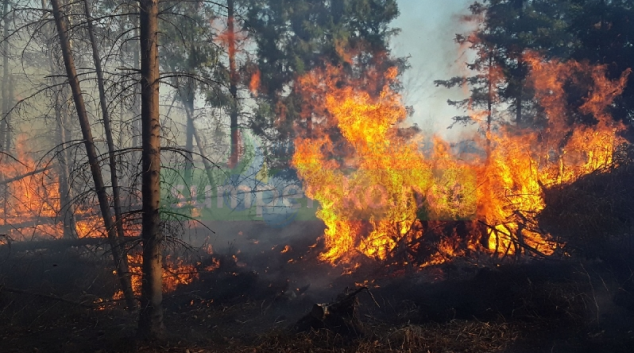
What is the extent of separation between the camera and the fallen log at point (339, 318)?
24.1 feet

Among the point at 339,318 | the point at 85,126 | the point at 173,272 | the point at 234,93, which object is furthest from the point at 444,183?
the point at 85,126

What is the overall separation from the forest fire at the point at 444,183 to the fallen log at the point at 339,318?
14.9ft

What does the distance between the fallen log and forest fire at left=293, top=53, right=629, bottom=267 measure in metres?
4.53

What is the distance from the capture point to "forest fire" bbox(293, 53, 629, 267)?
11.7 metres

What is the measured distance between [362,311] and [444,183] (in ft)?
19.0

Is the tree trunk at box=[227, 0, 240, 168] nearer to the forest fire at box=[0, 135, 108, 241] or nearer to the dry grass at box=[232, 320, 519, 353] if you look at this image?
the forest fire at box=[0, 135, 108, 241]

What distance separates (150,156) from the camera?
21.4 ft

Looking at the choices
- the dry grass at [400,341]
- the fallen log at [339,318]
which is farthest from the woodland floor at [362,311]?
the fallen log at [339,318]

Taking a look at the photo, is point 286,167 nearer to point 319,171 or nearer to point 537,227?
point 319,171

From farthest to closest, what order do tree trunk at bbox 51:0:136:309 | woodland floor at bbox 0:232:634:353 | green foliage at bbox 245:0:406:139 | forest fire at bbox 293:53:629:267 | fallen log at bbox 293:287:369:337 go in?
green foliage at bbox 245:0:406:139, forest fire at bbox 293:53:629:267, tree trunk at bbox 51:0:136:309, fallen log at bbox 293:287:369:337, woodland floor at bbox 0:232:634:353

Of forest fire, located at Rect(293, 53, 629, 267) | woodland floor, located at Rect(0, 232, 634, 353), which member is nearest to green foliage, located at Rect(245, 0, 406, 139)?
forest fire, located at Rect(293, 53, 629, 267)

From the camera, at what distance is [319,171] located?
52.3 feet

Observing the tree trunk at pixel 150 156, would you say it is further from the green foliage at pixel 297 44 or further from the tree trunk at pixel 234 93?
the green foliage at pixel 297 44

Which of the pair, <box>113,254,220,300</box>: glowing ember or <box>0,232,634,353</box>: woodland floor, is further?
<box>113,254,220,300</box>: glowing ember
